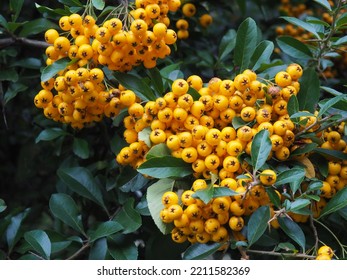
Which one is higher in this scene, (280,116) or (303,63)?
(280,116)

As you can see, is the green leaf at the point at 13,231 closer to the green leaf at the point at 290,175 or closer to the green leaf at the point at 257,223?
the green leaf at the point at 257,223

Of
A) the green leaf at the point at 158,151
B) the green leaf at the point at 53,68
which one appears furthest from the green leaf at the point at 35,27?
the green leaf at the point at 158,151

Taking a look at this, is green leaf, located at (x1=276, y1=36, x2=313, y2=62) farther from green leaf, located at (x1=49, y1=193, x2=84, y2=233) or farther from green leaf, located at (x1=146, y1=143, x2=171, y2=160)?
green leaf, located at (x1=49, y1=193, x2=84, y2=233)

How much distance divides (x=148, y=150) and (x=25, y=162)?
1.56 metres

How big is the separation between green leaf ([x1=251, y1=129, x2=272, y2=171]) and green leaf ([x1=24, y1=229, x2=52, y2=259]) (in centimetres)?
90

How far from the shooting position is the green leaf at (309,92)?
211 centimetres

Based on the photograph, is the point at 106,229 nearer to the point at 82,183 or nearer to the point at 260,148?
the point at 82,183

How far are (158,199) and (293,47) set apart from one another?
3.51 feet

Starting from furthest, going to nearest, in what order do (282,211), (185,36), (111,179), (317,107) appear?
(185,36)
(111,179)
(317,107)
(282,211)

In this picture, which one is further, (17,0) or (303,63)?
(303,63)

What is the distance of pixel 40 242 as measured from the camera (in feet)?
6.89

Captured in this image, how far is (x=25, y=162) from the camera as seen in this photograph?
3.33 metres
